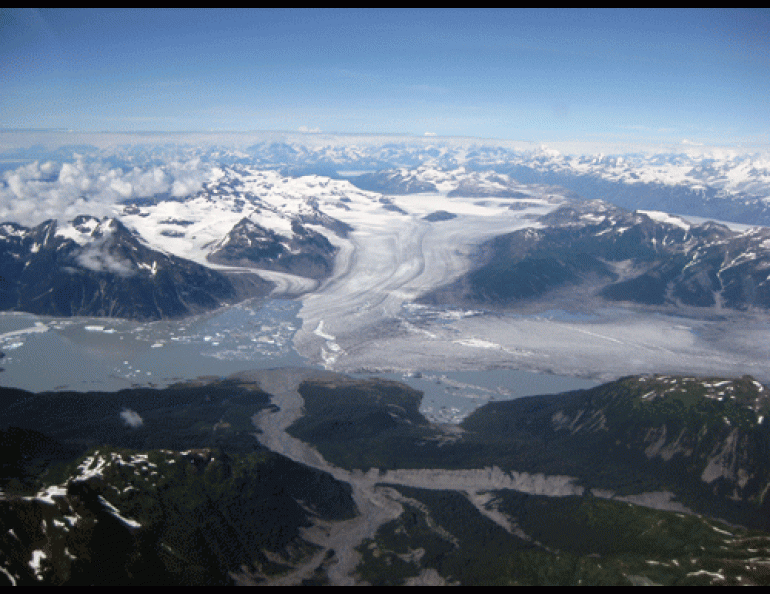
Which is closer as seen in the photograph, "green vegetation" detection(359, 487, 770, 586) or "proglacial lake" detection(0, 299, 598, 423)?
"green vegetation" detection(359, 487, 770, 586)

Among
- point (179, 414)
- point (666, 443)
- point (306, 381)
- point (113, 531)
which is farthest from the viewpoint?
point (306, 381)

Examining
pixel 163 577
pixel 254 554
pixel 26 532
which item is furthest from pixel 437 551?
pixel 26 532

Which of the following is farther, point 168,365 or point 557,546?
point 168,365

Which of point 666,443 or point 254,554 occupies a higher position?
point 666,443

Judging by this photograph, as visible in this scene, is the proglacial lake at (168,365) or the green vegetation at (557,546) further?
the proglacial lake at (168,365)

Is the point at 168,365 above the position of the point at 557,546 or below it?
below

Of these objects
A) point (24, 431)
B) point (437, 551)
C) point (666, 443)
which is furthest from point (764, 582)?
point (24, 431)

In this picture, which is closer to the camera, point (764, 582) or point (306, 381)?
point (764, 582)

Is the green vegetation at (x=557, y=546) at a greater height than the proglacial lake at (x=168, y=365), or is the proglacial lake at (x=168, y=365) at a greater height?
the green vegetation at (x=557, y=546)

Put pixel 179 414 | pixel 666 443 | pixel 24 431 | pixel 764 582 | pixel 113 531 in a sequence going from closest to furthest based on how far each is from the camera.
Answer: pixel 764 582
pixel 113 531
pixel 24 431
pixel 666 443
pixel 179 414

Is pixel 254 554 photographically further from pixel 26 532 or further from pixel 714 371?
pixel 714 371

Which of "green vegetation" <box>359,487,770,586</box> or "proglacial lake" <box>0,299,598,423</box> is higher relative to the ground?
"green vegetation" <box>359,487,770,586</box>
